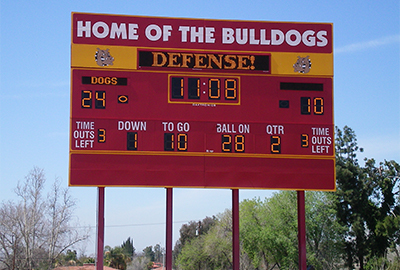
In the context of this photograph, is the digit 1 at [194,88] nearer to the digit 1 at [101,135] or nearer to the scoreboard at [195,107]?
the scoreboard at [195,107]

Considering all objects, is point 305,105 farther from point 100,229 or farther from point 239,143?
point 100,229

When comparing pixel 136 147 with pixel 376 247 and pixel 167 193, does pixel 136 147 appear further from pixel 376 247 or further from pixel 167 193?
pixel 376 247

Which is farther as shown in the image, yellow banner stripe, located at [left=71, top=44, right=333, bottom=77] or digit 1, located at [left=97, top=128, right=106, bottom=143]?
yellow banner stripe, located at [left=71, top=44, right=333, bottom=77]

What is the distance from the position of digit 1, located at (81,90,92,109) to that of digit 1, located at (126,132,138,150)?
5.08 feet

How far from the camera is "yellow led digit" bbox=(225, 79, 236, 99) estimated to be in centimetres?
1853

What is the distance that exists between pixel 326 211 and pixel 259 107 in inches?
1107

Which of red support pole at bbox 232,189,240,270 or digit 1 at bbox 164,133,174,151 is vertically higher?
digit 1 at bbox 164,133,174,151

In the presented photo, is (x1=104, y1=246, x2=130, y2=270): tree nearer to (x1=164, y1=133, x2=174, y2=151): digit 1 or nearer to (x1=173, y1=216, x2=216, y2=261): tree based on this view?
(x1=173, y1=216, x2=216, y2=261): tree

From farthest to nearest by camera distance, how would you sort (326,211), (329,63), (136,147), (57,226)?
(326,211) → (57,226) → (329,63) → (136,147)

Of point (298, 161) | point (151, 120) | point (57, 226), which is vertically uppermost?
point (151, 120)

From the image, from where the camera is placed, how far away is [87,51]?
18.5 metres

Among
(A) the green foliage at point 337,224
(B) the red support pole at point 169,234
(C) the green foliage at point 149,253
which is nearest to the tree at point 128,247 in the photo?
(C) the green foliage at point 149,253

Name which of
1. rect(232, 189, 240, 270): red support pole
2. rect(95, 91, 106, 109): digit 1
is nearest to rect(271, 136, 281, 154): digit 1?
rect(232, 189, 240, 270): red support pole

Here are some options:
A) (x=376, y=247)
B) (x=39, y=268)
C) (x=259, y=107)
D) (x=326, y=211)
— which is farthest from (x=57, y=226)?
(x=259, y=107)
